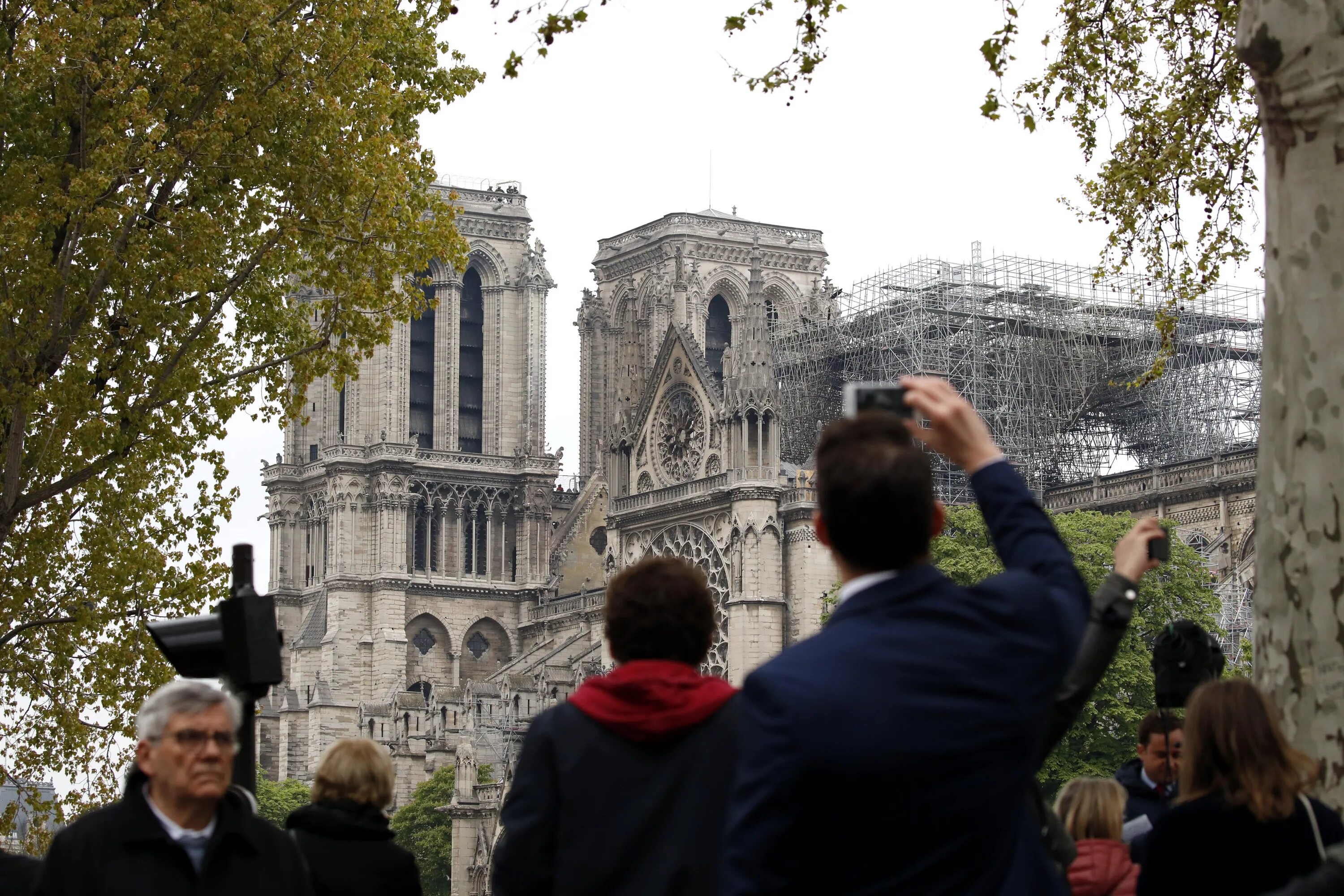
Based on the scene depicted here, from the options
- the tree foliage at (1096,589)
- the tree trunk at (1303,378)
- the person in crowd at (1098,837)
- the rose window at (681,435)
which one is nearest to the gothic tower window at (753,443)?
the rose window at (681,435)

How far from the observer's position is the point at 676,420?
64.4 metres

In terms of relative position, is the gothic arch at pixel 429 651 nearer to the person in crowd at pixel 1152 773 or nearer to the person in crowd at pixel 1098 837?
the person in crowd at pixel 1152 773

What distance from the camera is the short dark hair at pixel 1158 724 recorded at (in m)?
8.43

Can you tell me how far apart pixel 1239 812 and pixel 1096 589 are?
3918cm

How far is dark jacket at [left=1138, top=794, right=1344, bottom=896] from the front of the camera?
237 inches

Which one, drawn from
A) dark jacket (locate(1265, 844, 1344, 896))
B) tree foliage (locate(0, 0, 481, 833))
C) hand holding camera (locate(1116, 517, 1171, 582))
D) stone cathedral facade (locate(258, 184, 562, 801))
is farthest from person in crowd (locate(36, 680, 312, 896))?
stone cathedral facade (locate(258, 184, 562, 801))

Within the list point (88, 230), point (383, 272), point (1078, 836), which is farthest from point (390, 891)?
point (383, 272)

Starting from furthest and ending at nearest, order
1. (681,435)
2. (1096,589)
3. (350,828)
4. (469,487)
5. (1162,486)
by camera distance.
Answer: (469,487) → (681,435) → (1162,486) → (1096,589) → (350,828)

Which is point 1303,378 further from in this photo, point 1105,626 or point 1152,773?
point 1105,626

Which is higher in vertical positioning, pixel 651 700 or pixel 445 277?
pixel 445 277

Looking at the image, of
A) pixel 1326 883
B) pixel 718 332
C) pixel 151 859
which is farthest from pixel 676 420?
pixel 1326 883

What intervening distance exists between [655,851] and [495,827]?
55306 millimetres

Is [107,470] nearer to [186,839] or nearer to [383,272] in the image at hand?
[383,272]

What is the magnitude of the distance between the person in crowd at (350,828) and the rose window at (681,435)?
55.4 m
